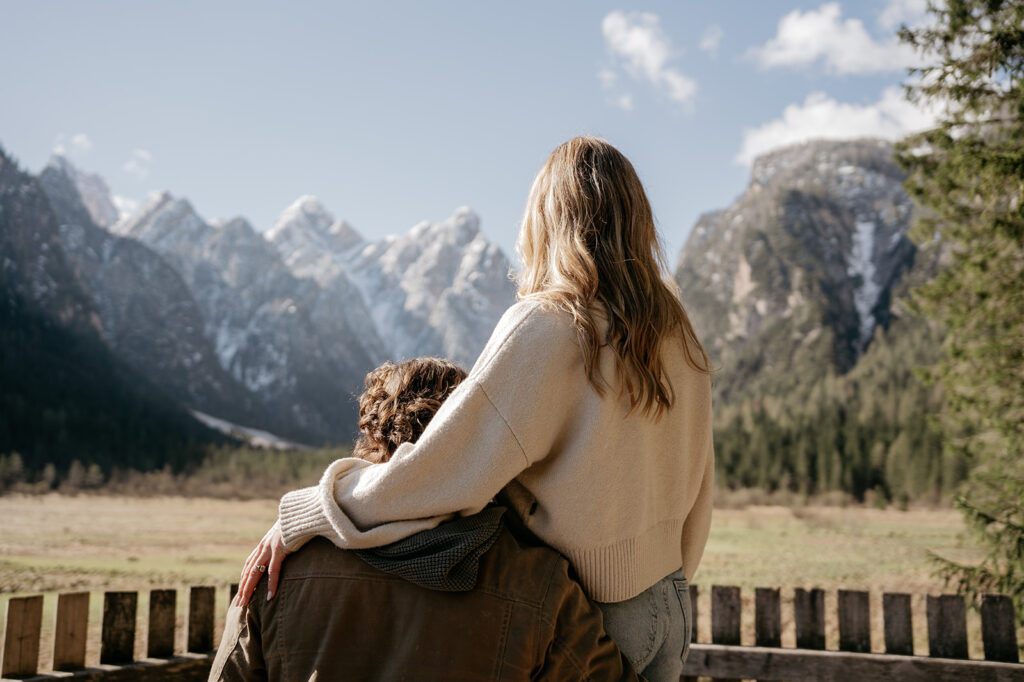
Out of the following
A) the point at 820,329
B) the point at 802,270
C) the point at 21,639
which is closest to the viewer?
the point at 21,639

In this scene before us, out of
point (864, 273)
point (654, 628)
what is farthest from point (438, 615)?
point (864, 273)

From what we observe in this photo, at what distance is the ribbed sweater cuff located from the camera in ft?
5.67

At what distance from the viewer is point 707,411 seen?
2.15 metres

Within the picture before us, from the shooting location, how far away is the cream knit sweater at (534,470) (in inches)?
66.2

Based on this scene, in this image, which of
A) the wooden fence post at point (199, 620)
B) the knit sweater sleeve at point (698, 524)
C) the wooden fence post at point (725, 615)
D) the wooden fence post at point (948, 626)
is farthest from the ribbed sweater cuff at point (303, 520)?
the wooden fence post at point (948, 626)

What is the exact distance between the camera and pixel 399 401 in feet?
6.97

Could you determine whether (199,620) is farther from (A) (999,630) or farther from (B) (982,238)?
(B) (982,238)

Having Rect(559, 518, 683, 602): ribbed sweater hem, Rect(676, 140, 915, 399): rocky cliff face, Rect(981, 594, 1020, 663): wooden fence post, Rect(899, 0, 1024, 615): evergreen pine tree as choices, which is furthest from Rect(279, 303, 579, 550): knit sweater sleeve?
Rect(676, 140, 915, 399): rocky cliff face

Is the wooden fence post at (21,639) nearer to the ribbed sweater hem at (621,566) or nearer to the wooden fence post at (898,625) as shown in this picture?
the ribbed sweater hem at (621,566)

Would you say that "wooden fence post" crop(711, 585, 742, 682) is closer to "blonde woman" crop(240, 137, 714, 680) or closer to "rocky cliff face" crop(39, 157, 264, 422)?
"blonde woman" crop(240, 137, 714, 680)

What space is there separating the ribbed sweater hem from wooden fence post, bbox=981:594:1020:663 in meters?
2.51

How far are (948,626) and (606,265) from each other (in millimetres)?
2886

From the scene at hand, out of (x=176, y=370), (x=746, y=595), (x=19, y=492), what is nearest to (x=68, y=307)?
(x=176, y=370)

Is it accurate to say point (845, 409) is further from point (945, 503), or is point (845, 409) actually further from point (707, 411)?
point (707, 411)
